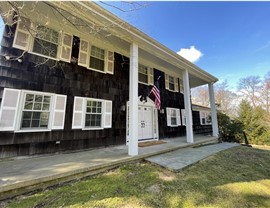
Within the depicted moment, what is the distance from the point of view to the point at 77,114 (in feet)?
17.3

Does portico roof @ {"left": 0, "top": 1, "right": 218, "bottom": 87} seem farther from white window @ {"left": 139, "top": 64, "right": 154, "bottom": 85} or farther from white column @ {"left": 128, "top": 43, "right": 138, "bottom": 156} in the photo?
white window @ {"left": 139, "top": 64, "right": 154, "bottom": 85}

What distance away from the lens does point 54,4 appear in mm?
3484

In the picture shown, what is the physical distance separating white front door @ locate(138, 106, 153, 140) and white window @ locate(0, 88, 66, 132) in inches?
154

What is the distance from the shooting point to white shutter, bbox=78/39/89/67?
5.62m

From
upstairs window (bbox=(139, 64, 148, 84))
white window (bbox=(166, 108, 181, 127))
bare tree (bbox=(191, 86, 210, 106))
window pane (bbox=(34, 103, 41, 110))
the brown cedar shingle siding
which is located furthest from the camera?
bare tree (bbox=(191, 86, 210, 106))

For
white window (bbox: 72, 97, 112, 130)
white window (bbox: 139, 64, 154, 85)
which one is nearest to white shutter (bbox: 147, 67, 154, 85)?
white window (bbox: 139, 64, 154, 85)

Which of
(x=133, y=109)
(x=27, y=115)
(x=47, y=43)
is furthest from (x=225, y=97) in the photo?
(x=27, y=115)

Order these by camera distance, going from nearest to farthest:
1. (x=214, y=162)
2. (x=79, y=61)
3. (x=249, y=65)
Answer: (x=214, y=162)
(x=79, y=61)
(x=249, y=65)

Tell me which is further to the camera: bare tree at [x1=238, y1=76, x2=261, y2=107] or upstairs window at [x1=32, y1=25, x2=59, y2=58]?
bare tree at [x1=238, y1=76, x2=261, y2=107]

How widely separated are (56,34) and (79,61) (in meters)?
1.28

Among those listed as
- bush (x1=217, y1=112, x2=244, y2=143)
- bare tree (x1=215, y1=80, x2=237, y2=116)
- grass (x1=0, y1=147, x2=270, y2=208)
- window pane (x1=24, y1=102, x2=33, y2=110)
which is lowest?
grass (x1=0, y1=147, x2=270, y2=208)

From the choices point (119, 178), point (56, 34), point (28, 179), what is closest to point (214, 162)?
point (119, 178)

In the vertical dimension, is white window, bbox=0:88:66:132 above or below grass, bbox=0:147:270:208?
above

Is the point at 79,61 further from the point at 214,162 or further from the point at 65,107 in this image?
the point at 214,162
